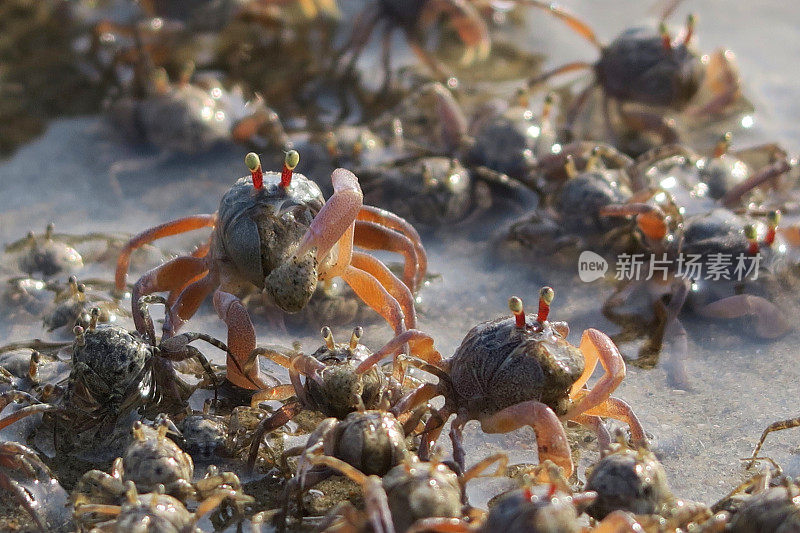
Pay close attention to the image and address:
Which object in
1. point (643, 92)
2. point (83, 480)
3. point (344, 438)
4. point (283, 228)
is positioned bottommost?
point (83, 480)

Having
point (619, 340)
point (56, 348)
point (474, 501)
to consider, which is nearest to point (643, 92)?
point (619, 340)

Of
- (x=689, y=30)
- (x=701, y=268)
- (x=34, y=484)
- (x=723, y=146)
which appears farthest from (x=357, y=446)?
(x=689, y=30)

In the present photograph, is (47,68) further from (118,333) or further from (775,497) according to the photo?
(775,497)

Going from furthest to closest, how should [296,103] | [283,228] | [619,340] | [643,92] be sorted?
1. [296,103]
2. [643,92]
3. [619,340]
4. [283,228]

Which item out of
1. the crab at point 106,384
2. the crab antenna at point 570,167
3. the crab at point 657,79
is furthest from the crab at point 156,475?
the crab at point 657,79

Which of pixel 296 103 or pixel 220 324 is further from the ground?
pixel 296 103

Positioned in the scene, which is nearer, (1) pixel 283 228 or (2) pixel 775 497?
(2) pixel 775 497

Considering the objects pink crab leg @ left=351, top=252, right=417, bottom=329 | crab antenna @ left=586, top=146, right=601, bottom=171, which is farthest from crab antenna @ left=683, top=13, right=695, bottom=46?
pink crab leg @ left=351, top=252, right=417, bottom=329
